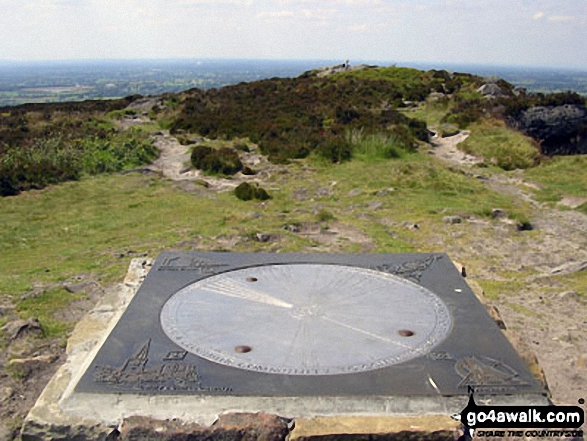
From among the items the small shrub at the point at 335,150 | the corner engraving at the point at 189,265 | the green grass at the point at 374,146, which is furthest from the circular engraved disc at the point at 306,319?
the green grass at the point at 374,146

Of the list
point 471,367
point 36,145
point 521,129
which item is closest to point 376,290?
point 471,367

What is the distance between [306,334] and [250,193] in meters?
7.32

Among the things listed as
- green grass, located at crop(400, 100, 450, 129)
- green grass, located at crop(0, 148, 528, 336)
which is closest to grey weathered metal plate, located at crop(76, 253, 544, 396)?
green grass, located at crop(0, 148, 528, 336)

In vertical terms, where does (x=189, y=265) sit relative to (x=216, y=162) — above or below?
above

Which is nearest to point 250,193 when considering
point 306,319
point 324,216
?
point 324,216

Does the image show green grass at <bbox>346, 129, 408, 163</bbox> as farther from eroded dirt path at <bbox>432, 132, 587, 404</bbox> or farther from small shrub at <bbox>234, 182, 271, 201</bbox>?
eroded dirt path at <bbox>432, 132, 587, 404</bbox>

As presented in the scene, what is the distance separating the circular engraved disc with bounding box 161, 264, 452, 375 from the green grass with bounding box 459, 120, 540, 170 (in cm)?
1077

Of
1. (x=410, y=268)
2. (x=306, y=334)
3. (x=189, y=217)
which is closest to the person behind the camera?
(x=306, y=334)

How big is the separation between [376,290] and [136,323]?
183cm

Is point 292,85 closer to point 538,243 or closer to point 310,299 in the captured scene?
point 538,243

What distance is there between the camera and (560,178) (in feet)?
41.1

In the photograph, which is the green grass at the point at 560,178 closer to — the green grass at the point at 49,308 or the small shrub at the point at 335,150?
the small shrub at the point at 335,150

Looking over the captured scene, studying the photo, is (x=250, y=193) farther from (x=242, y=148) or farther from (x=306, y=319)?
(x=306, y=319)

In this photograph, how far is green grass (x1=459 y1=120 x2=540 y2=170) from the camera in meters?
14.4
